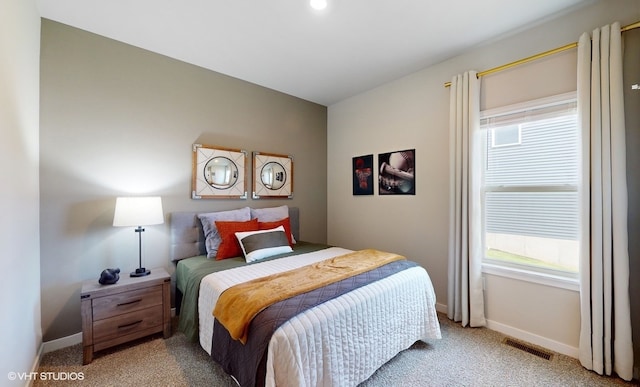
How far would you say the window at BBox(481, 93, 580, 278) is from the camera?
6.68ft

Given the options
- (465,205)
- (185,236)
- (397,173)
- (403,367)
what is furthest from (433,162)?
(185,236)

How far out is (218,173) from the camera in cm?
296

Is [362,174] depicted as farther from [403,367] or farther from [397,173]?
[403,367]

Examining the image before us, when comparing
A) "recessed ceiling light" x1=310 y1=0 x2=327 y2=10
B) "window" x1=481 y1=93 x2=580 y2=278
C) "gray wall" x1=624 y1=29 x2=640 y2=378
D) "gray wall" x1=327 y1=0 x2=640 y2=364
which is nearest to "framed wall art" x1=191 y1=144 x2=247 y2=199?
"gray wall" x1=327 y1=0 x2=640 y2=364

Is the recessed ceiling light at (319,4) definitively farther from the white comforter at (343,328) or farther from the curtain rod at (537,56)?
the white comforter at (343,328)

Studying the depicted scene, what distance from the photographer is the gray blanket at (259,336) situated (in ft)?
4.19

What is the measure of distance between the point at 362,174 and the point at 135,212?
2630mm

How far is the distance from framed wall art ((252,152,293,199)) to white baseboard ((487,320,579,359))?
2733 mm

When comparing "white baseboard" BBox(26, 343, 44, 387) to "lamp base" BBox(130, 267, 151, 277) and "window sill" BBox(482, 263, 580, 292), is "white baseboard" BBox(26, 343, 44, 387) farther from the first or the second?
"window sill" BBox(482, 263, 580, 292)

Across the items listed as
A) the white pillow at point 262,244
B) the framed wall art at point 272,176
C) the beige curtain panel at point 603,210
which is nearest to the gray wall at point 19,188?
the white pillow at point 262,244

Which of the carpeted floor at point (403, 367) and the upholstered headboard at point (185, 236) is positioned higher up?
the upholstered headboard at point (185, 236)

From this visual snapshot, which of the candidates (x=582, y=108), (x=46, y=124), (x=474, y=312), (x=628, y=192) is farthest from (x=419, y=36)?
(x=46, y=124)

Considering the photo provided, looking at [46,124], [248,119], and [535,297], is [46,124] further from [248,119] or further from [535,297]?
[535,297]

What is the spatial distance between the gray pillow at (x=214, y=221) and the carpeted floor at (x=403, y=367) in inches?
33.3
